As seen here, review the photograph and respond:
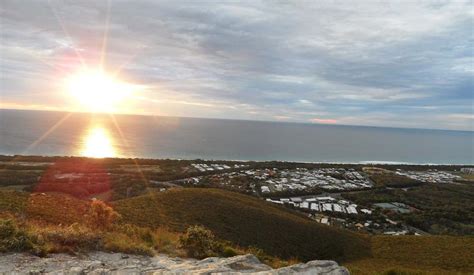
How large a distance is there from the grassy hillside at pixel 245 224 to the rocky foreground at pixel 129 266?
1109 cm

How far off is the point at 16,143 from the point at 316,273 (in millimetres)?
134688

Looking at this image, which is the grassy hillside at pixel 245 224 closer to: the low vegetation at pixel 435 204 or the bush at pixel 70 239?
the bush at pixel 70 239

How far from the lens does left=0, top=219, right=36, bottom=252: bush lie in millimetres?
7402

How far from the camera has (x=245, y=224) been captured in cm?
2384

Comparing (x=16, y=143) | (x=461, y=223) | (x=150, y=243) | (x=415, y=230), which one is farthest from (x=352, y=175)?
(x=16, y=143)

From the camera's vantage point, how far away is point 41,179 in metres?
53.4

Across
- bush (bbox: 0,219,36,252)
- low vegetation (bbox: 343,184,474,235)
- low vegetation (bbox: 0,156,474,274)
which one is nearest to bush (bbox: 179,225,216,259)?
low vegetation (bbox: 0,156,474,274)

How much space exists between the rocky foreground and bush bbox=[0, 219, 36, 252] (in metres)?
0.25

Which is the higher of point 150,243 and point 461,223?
point 150,243

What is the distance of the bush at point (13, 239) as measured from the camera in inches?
291

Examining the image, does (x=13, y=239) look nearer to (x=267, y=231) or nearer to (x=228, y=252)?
(x=228, y=252)

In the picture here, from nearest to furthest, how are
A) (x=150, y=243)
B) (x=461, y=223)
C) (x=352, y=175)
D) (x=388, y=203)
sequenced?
(x=150, y=243), (x=461, y=223), (x=388, y=203), (x=352, y=175)

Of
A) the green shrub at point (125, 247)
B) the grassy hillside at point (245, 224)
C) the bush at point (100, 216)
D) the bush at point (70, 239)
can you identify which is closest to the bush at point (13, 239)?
the bush at point (70, 239)

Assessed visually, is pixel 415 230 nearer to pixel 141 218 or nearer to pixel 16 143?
pixel 141 218
